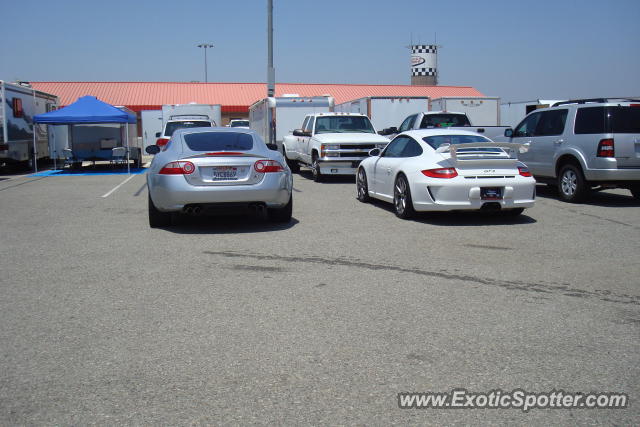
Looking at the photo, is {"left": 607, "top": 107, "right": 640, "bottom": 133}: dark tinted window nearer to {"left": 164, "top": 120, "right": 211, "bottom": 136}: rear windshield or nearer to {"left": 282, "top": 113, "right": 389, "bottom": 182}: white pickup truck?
{"left": 282, "top": 113, "right": 389, "bottom": 182}: white pickup truck

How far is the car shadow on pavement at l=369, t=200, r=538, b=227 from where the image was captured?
10072 millimetres

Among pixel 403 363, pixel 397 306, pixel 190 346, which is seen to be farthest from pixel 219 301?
pixel 403 363

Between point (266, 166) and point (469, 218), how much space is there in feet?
11.4

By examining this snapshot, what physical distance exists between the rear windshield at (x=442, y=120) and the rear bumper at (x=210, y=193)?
1049cm

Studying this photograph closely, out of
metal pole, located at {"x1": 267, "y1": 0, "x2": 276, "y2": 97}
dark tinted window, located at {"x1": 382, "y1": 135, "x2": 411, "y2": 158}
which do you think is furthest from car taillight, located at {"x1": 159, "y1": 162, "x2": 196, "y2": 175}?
metal pole, located at {"x1": 267, "y1": 0, "x2": 276, "y2": 97}

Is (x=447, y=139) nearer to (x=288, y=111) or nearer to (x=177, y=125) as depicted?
(x=288, y=111)

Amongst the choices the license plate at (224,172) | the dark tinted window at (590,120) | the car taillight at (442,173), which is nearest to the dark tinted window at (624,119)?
the dark tinted window at (590,120)

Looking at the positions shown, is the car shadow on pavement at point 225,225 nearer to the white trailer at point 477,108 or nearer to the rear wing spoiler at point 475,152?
the rear wing spoiler at point 475,152

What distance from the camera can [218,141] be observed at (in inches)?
390

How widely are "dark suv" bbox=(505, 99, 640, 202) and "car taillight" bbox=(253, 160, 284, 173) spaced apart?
6090 mm

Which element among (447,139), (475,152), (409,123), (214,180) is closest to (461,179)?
(475,152)

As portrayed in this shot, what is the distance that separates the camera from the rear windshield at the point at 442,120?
62.8 feet

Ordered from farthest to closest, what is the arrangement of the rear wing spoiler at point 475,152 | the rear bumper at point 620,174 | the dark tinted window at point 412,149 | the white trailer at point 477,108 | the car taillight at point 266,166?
the white trailer at point 477,108, the rear bumper at point 620,174, the dark tinted window at point 412,149, the rear wing spoiler at point 475,152, the car taillight at point 266,166

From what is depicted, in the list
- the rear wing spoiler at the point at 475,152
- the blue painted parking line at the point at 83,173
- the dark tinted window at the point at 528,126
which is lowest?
the blue painted parking line at the point at 83,173
